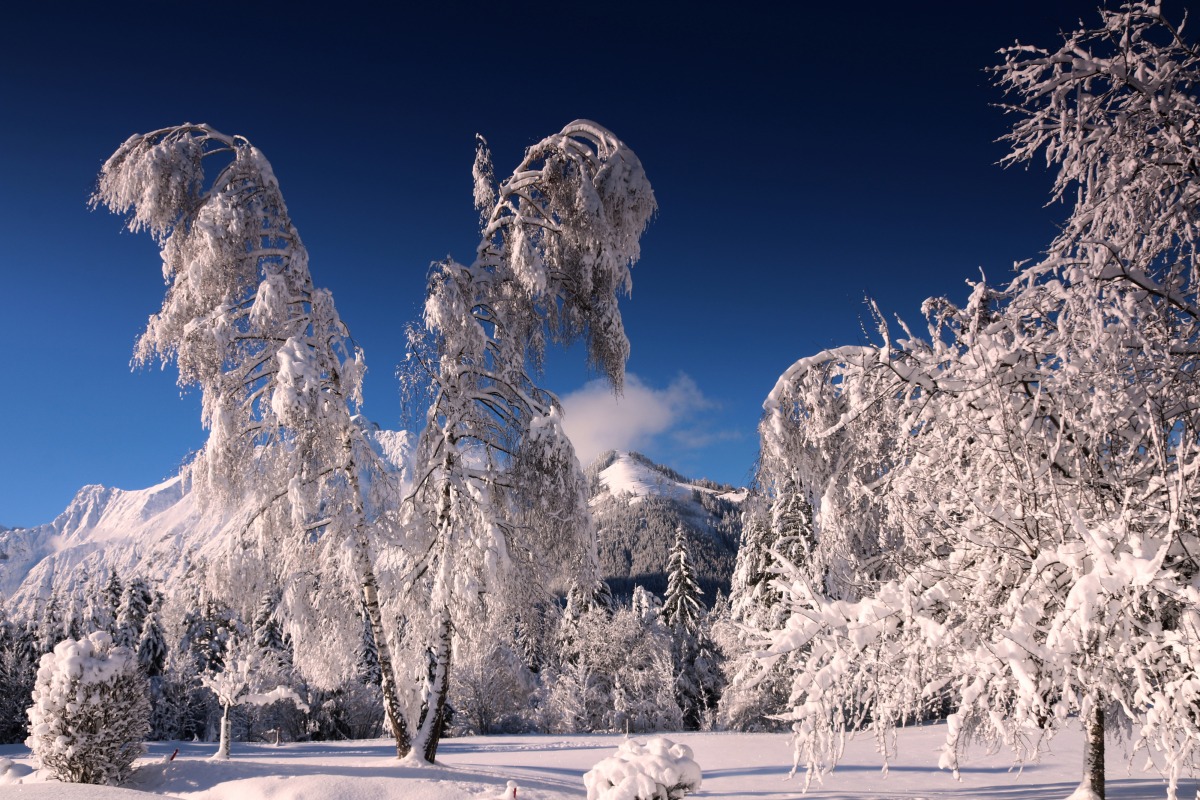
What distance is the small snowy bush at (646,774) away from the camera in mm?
4664

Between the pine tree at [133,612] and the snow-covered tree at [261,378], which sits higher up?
the snow-covered tree at [261,378]

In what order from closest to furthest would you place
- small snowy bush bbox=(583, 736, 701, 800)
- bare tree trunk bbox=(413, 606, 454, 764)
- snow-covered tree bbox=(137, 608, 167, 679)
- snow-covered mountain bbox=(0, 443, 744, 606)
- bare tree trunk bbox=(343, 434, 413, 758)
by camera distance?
small snowy bush bbox=(583, 736, 701, 800)
bare tree trunk bbox=(343, 434, 413, 758)
bare tree trunk bbox=(413, 606, 454, 764)
snow-covered mountain bbox=(0, 443, 744, 606)
snow-covered tree bbox=(137, 608, 167, 679)

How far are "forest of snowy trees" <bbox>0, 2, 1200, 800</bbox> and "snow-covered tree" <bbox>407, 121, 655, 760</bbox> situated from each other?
4 centimetres

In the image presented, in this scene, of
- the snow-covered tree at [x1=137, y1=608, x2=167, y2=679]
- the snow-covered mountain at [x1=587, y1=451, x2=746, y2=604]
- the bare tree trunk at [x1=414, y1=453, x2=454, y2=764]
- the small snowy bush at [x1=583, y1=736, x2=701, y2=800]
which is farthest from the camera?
the snow-covered mountain at [x1=587, y1=451, x2=746, y2=604]

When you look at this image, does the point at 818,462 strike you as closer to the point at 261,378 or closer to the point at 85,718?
the point at 261,378

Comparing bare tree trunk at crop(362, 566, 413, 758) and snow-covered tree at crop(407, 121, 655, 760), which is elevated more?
snow-covered tree at crop(407, 121, 655, 760)

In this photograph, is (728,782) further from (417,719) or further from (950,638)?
(950,638)

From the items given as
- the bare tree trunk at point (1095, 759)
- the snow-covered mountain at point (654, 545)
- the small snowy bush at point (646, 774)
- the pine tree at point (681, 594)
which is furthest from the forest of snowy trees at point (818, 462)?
the snow-covered mountain at point (654, 545)

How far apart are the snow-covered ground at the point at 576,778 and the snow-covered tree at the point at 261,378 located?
128cm

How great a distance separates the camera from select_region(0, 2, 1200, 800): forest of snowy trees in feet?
11.5

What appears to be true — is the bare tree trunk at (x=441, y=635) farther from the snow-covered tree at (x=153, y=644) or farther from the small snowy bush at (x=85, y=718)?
the snow-covered tree at (x=153, y=644)

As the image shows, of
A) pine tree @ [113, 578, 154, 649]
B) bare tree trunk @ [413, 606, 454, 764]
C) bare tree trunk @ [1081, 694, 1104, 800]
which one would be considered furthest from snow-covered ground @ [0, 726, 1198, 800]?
pine tree @ [113, 578, 154, 649]

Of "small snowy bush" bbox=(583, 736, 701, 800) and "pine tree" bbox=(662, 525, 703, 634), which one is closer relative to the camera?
"small snowy bush" bbox=(583, 736, 701, 800)

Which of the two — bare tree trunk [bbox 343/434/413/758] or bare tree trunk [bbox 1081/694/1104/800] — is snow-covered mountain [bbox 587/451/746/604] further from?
bare tree trunk [bbox 1081/694/1104/800]
